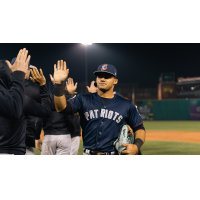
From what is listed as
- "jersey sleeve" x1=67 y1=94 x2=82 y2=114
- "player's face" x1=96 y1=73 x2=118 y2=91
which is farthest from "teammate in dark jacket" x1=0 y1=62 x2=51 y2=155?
"player's face" x1=96 y1=73 x2=118 y2=91

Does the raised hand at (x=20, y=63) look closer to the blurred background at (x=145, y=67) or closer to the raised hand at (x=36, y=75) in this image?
the raised hand at (x=36, y=75)

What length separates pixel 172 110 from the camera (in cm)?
2481

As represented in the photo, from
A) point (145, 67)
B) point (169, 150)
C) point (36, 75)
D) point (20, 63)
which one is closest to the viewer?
point (20, 63)

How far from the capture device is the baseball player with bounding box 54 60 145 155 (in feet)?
8.20

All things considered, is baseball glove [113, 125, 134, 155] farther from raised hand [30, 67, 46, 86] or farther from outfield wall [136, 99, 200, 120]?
outfield wall [136, 99, 200, 120]

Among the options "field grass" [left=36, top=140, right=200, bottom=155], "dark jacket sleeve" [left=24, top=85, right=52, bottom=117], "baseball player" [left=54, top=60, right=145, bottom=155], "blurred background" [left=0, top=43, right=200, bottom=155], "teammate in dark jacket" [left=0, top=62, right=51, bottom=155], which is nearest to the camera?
"teammate in dark jacket" [left=0, top=62, right=51, bottom=155]

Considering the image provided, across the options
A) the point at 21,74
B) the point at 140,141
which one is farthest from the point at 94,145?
the point at 21,74

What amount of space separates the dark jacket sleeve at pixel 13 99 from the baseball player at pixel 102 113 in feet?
2.58

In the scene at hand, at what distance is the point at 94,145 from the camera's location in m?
2.54

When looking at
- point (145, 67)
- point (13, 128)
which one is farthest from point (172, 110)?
point (145, 67)

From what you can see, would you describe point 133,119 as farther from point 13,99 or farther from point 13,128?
point 13,99

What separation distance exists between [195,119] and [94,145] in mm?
24080

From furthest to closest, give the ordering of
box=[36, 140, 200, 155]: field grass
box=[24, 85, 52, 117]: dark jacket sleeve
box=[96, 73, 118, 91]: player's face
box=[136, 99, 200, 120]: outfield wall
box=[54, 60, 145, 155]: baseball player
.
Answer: box=[136, 99, 200, 120]: outfield wall
box=[36, 140, 200, 155]: field grass
box=[96, 73, 118, 91]: player's face
box=[54, 60, 145, 155]: baseball player
box=[24, 85, 52, 117]: dark jacket sleeve

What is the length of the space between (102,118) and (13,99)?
1.27 m
